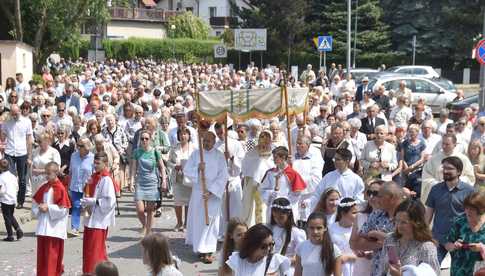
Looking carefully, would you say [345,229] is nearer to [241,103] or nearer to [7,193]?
[241,103]

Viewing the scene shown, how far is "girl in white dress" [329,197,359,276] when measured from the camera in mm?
8000

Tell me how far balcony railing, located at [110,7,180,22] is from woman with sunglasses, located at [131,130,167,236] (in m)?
75.4

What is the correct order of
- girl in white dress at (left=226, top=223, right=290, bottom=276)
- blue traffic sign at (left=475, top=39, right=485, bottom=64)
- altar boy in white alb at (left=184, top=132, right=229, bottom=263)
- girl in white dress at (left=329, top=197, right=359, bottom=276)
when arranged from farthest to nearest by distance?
blue traffic sign at (left=475, top=39, right=485, bottom=64) < altar boy in white alb at (left=184, top=132, right=229, bottom=263) < girl in white dress at (left=329, top=197, right=359, bottom=276) < girl in white dress at (left=226, top=223, right=290, bottom=276)

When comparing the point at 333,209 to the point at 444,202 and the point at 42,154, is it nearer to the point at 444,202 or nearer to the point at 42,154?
the point at 444,202

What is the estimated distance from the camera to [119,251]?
12.9 metres

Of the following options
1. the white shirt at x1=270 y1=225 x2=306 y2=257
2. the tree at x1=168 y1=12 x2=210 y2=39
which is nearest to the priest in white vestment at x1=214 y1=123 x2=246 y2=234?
the white shirt at x1=270 y1=225 x2=306 y2=257

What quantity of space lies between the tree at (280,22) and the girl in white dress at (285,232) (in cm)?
5210

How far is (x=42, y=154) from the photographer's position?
1366cm

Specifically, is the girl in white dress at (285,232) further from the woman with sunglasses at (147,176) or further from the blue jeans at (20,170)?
the blue jeans at (20,170)

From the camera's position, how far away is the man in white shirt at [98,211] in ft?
35.4

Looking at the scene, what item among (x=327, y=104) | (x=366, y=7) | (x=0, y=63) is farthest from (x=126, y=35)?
(x=327, y=104)

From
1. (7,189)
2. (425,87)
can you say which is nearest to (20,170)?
(7,189)

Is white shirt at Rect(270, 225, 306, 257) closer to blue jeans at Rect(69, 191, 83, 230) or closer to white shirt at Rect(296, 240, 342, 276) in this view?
white shirt at Rect(296, 240, 342, 276)

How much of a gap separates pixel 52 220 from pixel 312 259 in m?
4.27
